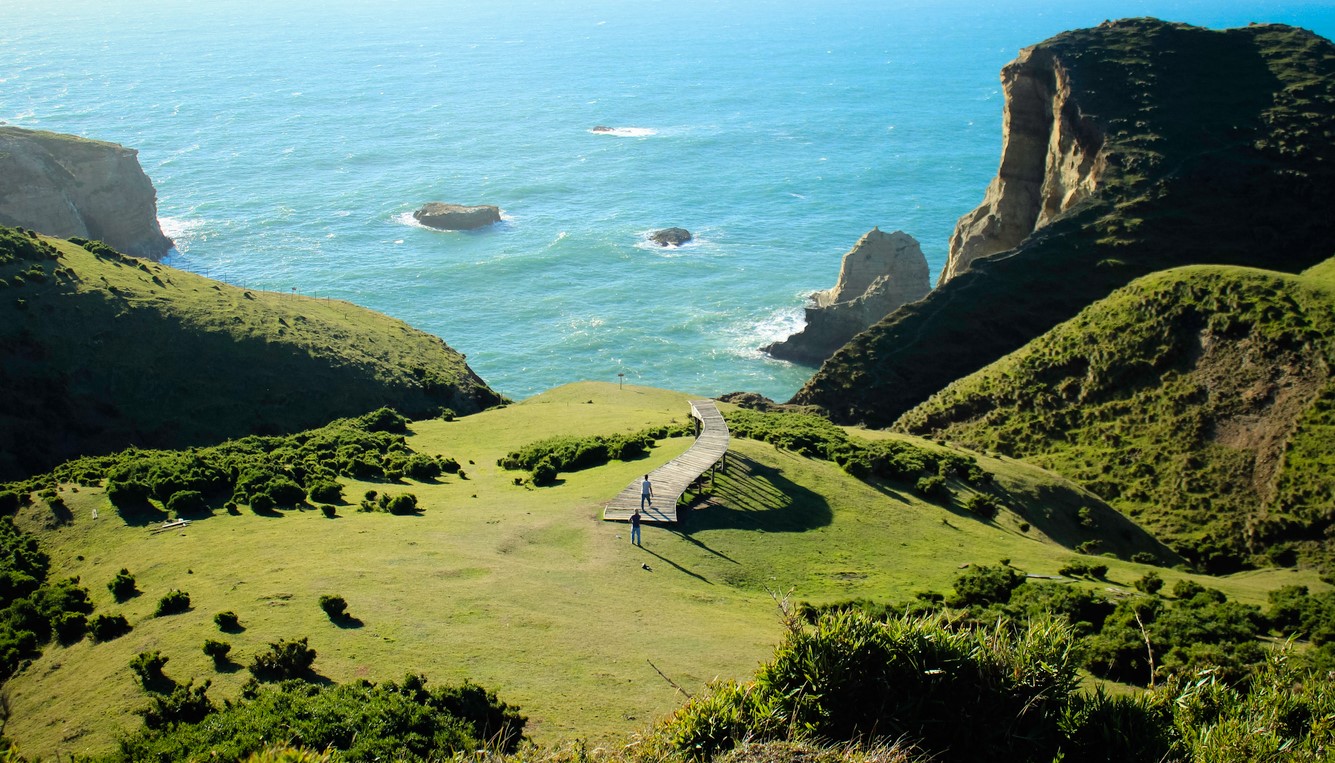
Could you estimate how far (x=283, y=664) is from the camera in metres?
27.4

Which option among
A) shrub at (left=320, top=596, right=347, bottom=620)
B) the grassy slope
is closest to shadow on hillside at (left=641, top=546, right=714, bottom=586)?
the grassy slope

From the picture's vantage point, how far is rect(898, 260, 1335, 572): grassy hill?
177 ft

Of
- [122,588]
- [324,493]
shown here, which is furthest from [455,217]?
[122,588]

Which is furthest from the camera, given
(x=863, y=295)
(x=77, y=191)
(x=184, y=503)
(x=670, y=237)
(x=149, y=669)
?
(x=670, y=237)

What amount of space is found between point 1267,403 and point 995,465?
16.6m

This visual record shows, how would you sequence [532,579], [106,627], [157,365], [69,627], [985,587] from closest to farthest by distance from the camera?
[106,627] < [69,627] < [532,579] < [985,587] < [157,365]

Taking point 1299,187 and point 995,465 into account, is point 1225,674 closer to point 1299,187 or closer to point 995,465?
point 995,465

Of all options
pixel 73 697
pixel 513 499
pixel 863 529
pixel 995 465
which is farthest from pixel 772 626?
pixel 995 465

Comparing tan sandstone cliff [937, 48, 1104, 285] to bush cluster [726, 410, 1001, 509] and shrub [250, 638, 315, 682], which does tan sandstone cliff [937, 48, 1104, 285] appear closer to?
bush cluster [726, 410, 1001, 509]

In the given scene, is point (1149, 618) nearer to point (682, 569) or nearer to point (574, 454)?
point (682, 569)

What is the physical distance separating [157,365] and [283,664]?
1776 inches

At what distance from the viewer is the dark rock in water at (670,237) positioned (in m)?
159

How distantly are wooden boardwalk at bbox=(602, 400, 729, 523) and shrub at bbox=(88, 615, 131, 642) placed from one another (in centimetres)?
1756

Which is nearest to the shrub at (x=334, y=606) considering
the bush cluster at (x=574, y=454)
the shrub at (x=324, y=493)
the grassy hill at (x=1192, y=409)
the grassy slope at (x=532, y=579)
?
the grassy slope at (x=532, y=579)
